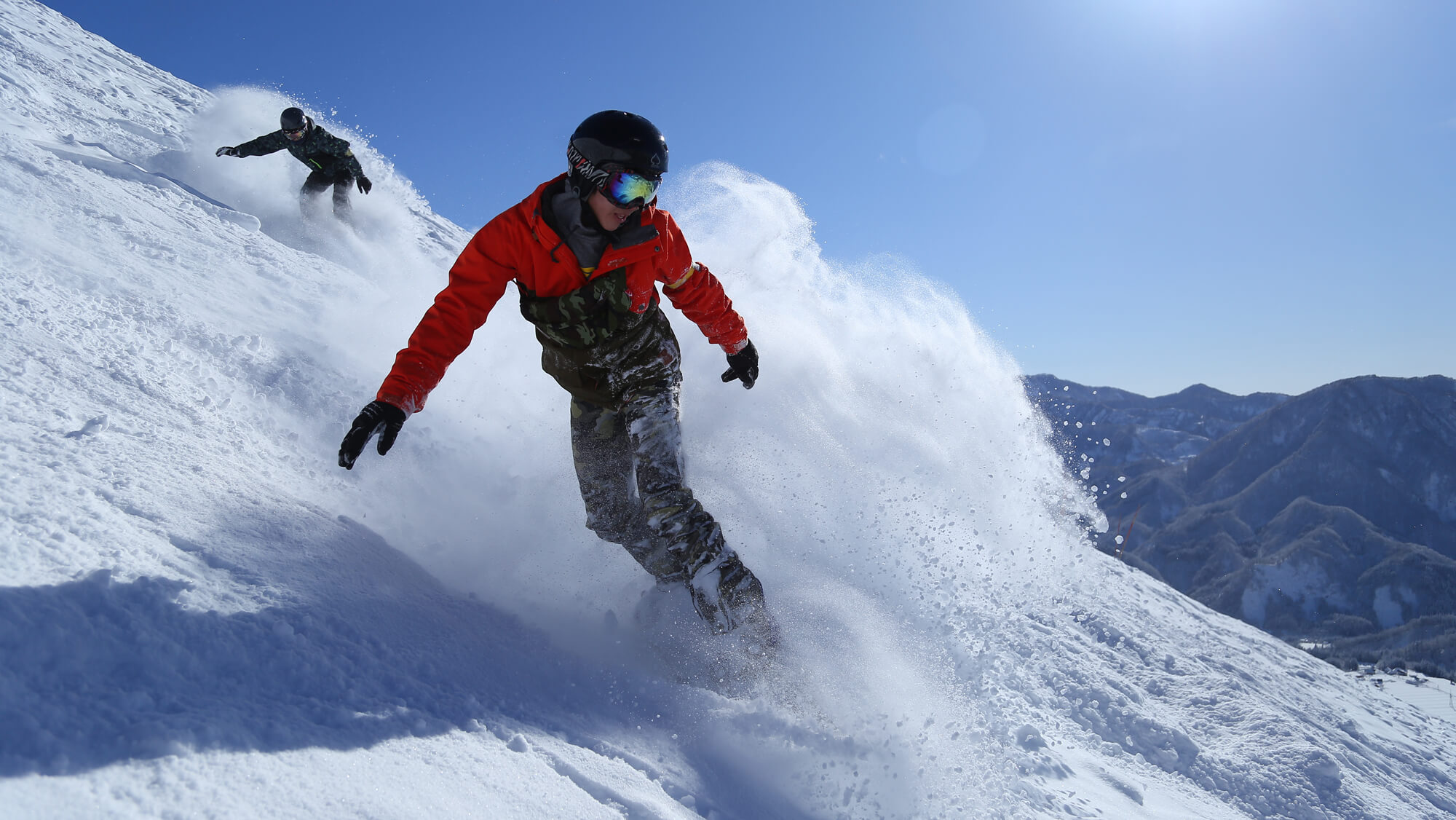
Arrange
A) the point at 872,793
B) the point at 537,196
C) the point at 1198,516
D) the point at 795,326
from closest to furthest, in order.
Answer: the point at 872,793, the point at 537,196, the point at 795,326, the point at 1198,516

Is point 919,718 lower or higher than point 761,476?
lower

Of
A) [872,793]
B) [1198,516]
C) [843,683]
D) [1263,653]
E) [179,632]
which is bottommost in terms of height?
[179,632]

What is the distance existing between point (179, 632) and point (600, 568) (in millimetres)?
2517

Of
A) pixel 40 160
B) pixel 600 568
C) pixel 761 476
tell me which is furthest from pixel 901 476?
pixel 40 160

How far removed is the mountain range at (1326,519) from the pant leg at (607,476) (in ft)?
260

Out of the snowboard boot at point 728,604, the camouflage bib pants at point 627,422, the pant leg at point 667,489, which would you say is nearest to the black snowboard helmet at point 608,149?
the camouflage bib pants at point 627,422

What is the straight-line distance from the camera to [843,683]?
3.24 metres

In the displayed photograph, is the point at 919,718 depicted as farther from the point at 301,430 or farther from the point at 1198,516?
the point at 1198,516

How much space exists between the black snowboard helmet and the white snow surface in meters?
1.85

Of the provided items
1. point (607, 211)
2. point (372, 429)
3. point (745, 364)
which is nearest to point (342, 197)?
point (745, 364)

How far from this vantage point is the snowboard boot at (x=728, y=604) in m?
3.22

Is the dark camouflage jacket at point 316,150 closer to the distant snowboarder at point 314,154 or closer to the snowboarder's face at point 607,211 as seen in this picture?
the distant snowboarder at point 314,154

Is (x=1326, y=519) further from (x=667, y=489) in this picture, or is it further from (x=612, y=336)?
(x=612, y=336)

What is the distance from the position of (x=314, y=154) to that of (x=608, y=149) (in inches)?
341
